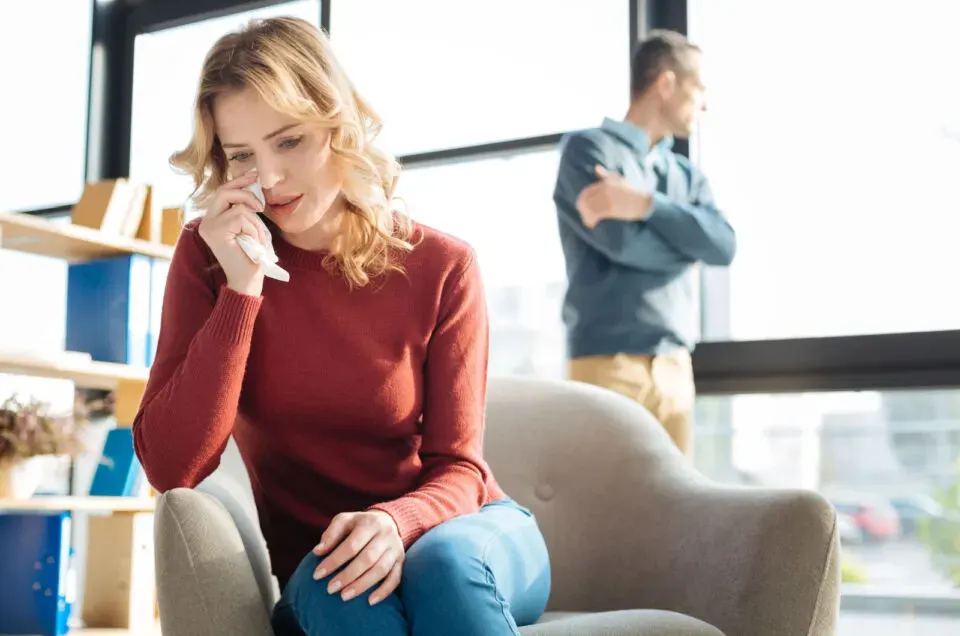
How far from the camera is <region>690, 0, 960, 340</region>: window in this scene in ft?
8.54

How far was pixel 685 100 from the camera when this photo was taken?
2.47 meters

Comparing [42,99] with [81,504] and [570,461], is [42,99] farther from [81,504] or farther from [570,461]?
[570,461]

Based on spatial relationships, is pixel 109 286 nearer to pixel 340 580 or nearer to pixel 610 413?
pixel 610 413

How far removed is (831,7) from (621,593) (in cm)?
185

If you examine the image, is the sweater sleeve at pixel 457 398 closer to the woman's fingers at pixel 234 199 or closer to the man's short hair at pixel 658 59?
the woman's fingers at pixel 234 199

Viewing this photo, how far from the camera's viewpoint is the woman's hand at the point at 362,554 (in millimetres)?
1059

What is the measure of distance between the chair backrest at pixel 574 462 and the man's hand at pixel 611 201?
2.12ft

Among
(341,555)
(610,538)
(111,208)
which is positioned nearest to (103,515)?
(111,208)

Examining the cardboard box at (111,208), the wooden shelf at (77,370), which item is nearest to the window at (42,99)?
the cardboard box at (111,208)

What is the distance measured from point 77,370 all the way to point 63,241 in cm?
38

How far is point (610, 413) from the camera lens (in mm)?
1739

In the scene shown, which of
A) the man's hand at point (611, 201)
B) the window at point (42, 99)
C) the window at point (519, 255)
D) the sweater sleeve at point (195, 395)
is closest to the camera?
the sweater sleeve at point (195, 395)

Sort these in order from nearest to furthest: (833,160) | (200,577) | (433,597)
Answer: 1. (433,597)
2. (200,577)
3. (833,160)

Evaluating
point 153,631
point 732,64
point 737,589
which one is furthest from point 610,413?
point 153,631
